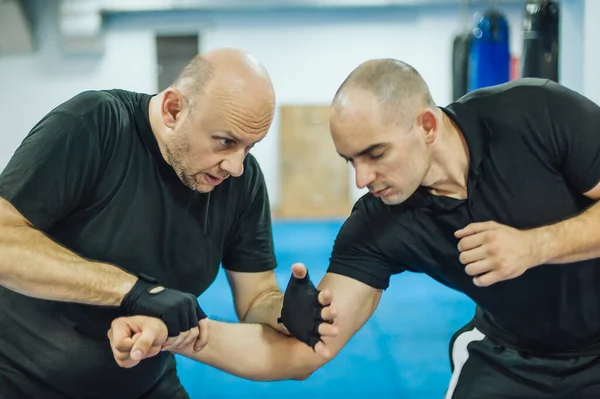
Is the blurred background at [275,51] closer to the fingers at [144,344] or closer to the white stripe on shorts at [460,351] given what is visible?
the white stripe on shorts at [460,351]

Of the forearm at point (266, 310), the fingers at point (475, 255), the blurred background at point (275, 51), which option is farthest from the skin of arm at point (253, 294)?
the blurred background at point (275, 51)

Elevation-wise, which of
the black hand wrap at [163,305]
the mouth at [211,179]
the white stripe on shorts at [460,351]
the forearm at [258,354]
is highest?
the mouth at [211,179]

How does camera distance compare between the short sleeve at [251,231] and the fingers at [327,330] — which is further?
the short sleeve at [251,231]

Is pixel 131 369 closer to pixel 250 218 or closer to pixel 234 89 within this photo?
pixel 250 218

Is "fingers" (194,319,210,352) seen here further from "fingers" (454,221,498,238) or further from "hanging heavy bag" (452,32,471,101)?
"hanging heavy bag" (452,32,471,101)

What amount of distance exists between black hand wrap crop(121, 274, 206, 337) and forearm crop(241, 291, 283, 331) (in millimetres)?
423

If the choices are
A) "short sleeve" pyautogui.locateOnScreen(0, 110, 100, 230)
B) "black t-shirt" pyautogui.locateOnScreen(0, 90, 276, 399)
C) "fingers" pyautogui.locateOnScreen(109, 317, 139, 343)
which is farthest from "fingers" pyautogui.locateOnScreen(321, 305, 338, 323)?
"short sleeve" pyautogui.locateOnScreen(0, 110, 100, 230)

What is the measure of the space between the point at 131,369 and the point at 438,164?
1025 millimetres

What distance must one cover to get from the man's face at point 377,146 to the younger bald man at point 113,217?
0.21 m

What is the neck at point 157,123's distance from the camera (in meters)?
1.71

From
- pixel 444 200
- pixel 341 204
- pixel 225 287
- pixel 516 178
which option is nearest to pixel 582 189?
pixel 516 178

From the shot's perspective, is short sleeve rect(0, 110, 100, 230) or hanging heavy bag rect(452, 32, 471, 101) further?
hanging heavy bag rect(452, 32, 471, 101)

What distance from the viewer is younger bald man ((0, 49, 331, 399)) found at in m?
1.49

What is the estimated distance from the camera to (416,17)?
755cm
